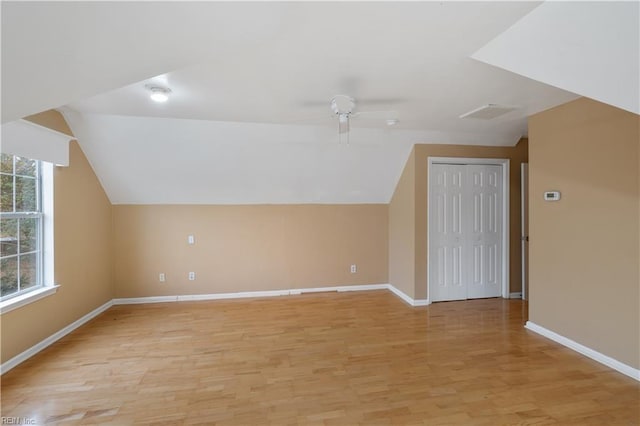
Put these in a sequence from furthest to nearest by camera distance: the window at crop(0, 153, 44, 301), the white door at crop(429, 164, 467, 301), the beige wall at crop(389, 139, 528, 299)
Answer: the white door at crop(429, 164, 467, 301) → the beige wall at crop(389, 139, 528, 299) → the window at crop(0, 153, 44, 301)

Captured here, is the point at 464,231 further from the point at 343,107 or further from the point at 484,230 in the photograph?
the point at 343,107

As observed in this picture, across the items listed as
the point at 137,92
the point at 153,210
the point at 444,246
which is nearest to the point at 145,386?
the point at 137,92

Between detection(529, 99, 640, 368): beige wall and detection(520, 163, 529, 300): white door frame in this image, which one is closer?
detection(529, 99, 640, 368): beige wall

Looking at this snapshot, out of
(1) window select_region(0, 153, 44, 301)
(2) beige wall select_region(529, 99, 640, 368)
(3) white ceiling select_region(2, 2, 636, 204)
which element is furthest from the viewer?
(1) window select_region(0, 153, 44, 301)

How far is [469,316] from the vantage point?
393 centimetres

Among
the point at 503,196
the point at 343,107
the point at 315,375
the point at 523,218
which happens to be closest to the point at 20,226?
the point at 315,375

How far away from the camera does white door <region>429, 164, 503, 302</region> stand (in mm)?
4461

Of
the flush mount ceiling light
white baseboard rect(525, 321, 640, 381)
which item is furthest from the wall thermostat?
the flush mount ceiling light

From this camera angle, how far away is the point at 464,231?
455 cm

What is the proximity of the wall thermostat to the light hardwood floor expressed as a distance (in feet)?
4.98

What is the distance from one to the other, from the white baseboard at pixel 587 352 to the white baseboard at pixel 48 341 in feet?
17.2

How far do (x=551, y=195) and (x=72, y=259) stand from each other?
17.8ft

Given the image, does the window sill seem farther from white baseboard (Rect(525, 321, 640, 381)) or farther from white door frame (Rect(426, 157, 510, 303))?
white baseboard (Rect(525, 321, 640, 381))

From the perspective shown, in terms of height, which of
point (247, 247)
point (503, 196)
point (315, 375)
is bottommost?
point (315, 375)
